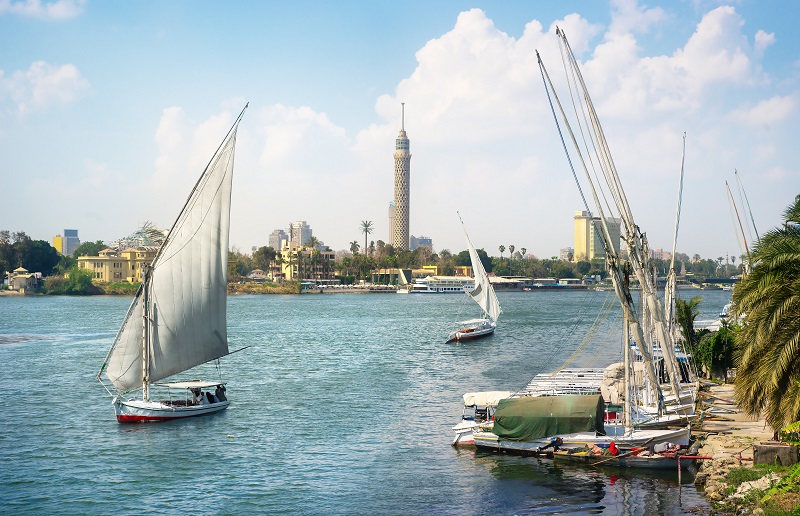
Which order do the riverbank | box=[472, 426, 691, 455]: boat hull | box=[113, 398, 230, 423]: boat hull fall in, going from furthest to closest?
box=[113, 398, 230, 423]: boat hull → box=[472, 426, 691, 455]: boat hull → the riverbank

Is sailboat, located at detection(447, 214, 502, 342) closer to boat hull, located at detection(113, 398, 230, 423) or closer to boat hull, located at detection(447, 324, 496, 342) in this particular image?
boat hull, located at detection(447, 324, 496, 342)

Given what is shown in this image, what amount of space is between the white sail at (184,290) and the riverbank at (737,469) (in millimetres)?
24942

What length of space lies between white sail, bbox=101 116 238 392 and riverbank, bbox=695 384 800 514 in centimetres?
2494

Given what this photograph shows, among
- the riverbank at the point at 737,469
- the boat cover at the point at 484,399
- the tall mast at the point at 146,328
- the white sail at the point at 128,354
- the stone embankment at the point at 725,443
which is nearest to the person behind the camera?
the riverbank at the point at 737,469

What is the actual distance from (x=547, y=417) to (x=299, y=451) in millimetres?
11362

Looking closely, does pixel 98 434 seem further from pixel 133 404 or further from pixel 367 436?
pixel 367 436

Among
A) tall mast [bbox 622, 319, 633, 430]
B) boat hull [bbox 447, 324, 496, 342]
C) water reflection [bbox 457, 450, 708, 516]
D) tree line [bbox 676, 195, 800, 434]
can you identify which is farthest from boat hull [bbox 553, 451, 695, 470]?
boat hull [bbox 447, 324, 496, 342]

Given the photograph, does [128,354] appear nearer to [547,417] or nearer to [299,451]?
[299,451]

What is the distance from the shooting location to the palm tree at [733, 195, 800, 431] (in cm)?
2530

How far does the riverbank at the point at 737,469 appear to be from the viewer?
948 inches

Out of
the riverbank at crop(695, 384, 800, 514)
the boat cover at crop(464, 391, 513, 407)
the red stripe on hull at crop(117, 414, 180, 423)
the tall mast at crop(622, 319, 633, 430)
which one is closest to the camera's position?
the riverbank at crop(695, 384, 800, 514)

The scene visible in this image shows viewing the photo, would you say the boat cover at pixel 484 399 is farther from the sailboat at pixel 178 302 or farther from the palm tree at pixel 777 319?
the sailboat at pixel 178 302

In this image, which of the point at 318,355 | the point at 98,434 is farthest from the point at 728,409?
the point at 318,355

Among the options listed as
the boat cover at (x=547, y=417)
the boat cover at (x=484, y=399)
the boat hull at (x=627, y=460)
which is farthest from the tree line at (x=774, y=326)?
the boat cover at (x=484, y=399)
